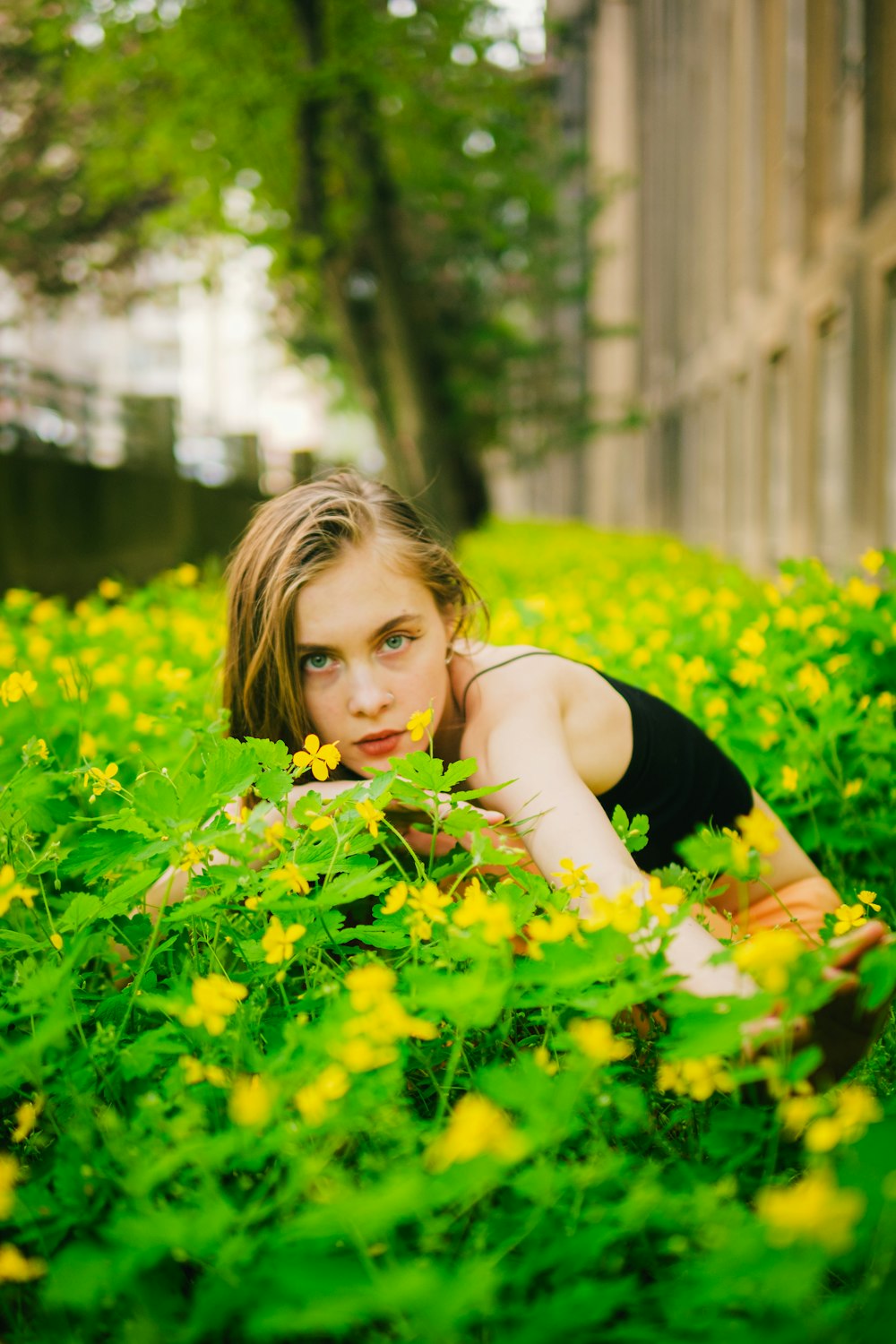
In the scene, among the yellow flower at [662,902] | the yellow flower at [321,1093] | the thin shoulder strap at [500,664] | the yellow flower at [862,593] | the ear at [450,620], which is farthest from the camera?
the yellow flower at [862,593]

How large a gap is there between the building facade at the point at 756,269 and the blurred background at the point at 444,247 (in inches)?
1.9

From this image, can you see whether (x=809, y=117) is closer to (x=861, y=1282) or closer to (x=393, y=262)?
(x=393, y=262)

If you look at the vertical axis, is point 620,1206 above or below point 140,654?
above

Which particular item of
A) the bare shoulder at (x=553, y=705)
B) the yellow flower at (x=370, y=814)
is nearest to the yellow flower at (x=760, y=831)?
the yellow flower at (x=370, y=814)

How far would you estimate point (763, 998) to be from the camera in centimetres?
130

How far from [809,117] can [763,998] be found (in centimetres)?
1136

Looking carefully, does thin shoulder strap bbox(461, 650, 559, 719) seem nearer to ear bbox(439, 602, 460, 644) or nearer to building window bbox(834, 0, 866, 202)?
ear bbox(439, 602, 460, 644)

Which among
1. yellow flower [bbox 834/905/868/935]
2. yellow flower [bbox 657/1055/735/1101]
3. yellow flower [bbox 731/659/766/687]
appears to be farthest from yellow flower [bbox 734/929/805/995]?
yellow flower [bbox 731/659/766/687]

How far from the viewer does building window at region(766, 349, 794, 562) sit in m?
12.9

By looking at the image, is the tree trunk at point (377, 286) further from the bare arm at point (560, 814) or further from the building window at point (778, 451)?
the bare arm at point (560, 814)

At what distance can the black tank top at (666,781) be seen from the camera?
255 centimetres

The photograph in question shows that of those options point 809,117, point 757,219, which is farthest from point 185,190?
point 809,117

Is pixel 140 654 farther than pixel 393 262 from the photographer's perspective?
No

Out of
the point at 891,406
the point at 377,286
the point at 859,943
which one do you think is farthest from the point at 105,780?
the point at 377,286
